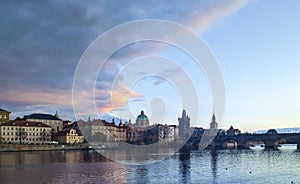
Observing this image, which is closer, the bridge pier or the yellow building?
the yellow building

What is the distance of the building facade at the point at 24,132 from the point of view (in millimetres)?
121062

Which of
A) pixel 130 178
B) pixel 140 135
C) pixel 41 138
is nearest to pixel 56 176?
pixel 130 178

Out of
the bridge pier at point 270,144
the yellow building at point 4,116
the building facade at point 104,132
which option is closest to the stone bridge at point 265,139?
the bridge pier at point 270,144

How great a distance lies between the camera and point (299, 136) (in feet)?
439

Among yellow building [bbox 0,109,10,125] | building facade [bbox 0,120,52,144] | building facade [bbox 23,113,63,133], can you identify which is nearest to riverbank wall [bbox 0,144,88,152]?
building facade [bbox 0,120,52,144]

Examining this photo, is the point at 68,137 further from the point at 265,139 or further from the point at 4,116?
the point at 265,139

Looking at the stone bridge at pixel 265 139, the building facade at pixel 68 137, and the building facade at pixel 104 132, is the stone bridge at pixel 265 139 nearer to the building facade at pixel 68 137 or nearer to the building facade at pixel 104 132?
the building facade at pixel 104 132

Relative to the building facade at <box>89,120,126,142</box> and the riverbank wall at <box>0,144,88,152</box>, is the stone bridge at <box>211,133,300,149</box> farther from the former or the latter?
the riverbank wall at <box>0,144,88,152</box>

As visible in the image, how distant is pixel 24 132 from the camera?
408 ft

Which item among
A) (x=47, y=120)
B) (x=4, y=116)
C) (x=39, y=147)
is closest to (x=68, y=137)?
(x=39, y=147)

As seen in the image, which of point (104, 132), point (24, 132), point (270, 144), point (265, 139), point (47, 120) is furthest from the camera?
point (104, 132)

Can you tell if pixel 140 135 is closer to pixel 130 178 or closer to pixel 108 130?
pixel 108 130

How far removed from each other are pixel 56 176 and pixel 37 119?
119714mm

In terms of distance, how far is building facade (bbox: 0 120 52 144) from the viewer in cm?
12106
